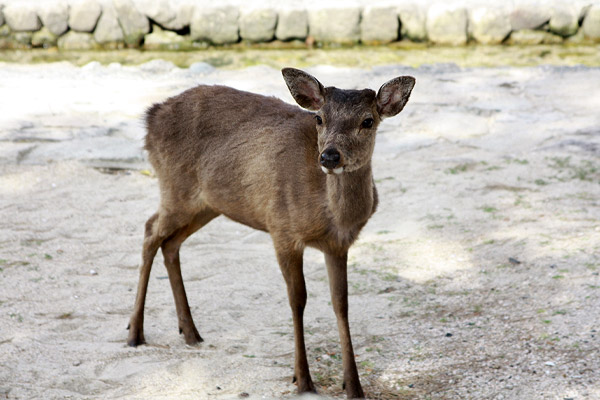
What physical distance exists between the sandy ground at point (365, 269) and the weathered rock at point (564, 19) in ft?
13.8

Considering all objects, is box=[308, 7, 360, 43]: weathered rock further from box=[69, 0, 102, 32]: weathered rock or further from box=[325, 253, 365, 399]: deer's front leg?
box=[325, 253, 365, 399]: deer's front leg

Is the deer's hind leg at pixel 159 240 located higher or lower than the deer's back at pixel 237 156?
lower

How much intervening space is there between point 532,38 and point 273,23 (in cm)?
412

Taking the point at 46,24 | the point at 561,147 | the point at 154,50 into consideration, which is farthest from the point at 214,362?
the point at 46,24

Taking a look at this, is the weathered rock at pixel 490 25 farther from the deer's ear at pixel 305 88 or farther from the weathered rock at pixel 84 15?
the deer's ear at pixel 305 88

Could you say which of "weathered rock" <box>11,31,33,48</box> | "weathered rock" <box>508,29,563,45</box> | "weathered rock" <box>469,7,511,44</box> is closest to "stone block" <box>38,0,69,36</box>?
"weathered rock" <box>11,31,33,48</box>

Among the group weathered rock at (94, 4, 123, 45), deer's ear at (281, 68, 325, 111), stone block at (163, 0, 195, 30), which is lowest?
weathered rock at (94, 4, 123, 45)

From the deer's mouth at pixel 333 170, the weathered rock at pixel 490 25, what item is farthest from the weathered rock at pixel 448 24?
the deer's mouth at pixel 333 170

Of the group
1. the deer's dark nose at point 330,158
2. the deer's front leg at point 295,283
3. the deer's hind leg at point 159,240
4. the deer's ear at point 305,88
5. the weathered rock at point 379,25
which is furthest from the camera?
the weathered rock at point 379,25

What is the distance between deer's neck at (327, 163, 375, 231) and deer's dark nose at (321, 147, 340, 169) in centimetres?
25

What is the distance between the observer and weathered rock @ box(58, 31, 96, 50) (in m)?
12.2

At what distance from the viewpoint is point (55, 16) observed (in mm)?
12266

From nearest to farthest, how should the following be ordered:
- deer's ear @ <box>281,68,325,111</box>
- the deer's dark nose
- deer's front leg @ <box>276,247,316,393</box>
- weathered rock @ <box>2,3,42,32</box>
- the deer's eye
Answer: the deer's dark nose
the deer's eye
deer's ear @ <box>281,68,325,111</box>
deer's front leg @ <box>276,247,316,393</box>
weathered rock @ <box>2,3,42,32</box>

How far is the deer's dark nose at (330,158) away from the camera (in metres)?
3.48
